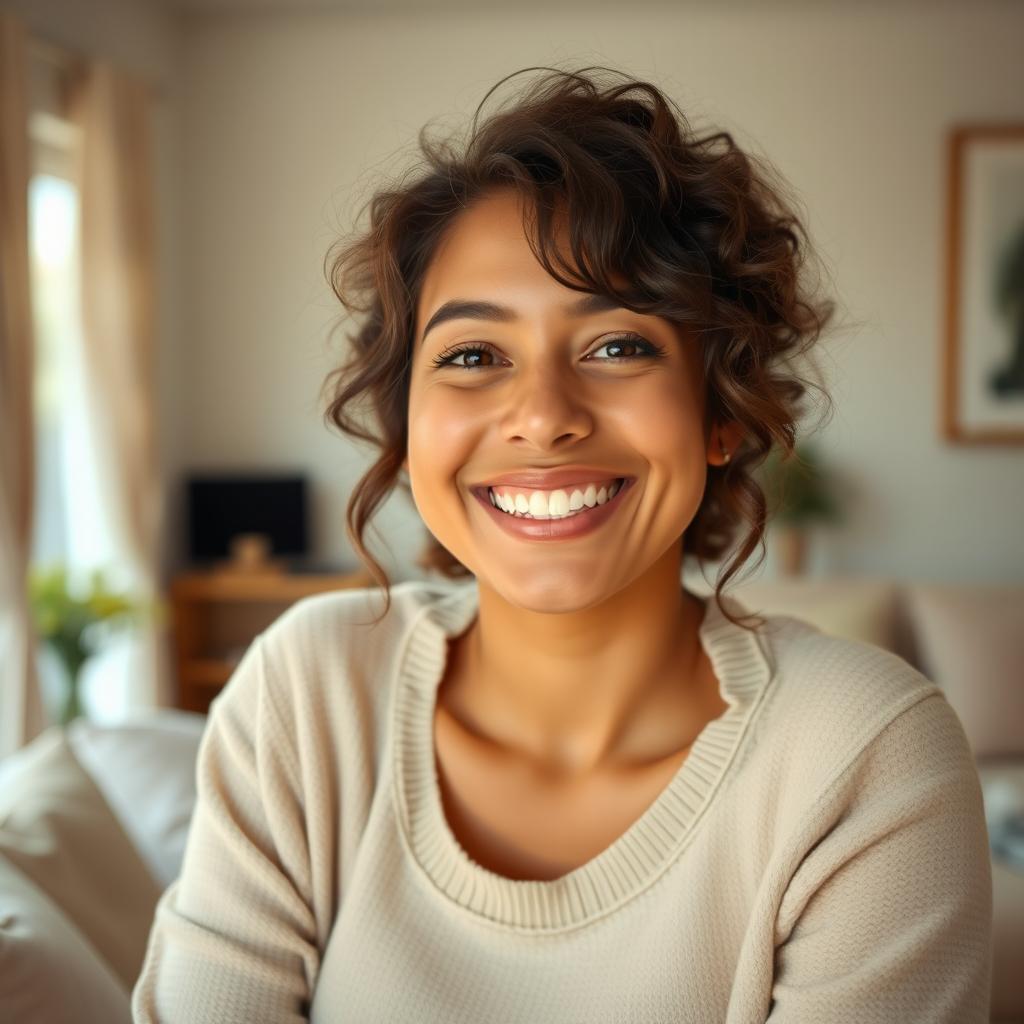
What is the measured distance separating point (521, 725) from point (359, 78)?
4238mm

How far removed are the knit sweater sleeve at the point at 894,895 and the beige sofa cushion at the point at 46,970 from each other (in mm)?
694

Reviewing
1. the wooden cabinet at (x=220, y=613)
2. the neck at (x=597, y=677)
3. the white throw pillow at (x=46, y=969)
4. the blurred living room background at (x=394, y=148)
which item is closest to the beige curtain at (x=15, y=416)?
the blurred living room background at (x=394, y=148)

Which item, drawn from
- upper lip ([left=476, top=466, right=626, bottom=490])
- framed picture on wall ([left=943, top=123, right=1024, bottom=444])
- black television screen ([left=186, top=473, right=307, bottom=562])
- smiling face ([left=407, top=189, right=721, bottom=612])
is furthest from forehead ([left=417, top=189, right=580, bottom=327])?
framed picture on wall ([left=943, top=123, right=1024, bottom=444])

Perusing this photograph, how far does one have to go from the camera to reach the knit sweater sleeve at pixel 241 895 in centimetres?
110

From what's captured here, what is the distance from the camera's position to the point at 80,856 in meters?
1.48

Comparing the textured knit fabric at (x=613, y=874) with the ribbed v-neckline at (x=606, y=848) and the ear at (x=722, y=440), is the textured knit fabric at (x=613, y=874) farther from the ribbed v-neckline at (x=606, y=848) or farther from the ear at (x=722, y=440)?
the ear at (x=722, y=440)

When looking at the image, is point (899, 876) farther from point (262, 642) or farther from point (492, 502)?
point (262, 642)

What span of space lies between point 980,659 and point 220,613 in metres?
2.96

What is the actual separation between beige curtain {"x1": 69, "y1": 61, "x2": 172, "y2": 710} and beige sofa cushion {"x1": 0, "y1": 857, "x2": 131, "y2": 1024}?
3.11 m

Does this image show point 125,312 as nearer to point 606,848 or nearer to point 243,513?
point 243,513

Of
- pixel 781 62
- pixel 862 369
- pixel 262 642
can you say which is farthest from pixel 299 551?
pixel 262 642

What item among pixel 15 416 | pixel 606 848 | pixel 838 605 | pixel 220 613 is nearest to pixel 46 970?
pixel 606 848

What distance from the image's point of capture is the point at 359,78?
16.1 feet

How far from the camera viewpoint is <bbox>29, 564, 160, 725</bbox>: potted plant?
360 centimetres
